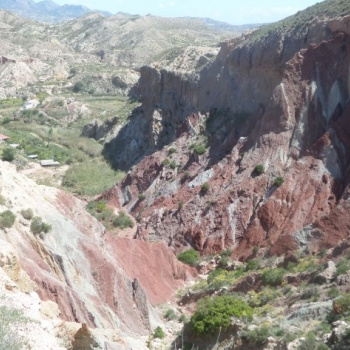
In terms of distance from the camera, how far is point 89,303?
2045 centimetres

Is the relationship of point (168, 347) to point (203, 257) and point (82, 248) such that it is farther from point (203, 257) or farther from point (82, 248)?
point (203, 257)

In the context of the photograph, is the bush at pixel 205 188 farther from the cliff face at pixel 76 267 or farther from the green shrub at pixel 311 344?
the green shrub at pixel 311 344

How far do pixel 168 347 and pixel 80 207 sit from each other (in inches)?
398

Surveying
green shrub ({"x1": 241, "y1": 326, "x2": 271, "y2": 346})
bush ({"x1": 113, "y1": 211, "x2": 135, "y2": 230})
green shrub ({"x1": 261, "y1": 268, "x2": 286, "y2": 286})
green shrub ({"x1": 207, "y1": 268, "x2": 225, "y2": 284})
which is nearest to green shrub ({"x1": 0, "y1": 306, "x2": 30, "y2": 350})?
green shrub ({"x1": 241, "y1": 326, "x2": 271, "y2": 346})

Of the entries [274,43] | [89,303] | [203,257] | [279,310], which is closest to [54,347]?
[89,303]

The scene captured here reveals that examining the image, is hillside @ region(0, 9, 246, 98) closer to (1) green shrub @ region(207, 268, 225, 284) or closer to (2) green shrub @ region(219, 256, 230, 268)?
(2) green shrub @ region(219, 256, 230, 268)

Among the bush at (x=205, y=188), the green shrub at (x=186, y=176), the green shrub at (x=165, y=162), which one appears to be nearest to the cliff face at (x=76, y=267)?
the bush at (x=205, y=188)

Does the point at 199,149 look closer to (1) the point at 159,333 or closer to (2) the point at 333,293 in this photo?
(1) the point at 159,333

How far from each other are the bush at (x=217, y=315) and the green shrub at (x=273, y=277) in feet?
13.2

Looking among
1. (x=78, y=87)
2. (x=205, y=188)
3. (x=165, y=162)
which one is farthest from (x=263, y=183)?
(x=78, y=87)

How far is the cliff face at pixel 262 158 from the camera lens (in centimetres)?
3341

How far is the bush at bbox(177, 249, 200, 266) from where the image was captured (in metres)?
33.4

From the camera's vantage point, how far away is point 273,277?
25.9m

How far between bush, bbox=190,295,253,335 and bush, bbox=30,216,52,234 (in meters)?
6.39
